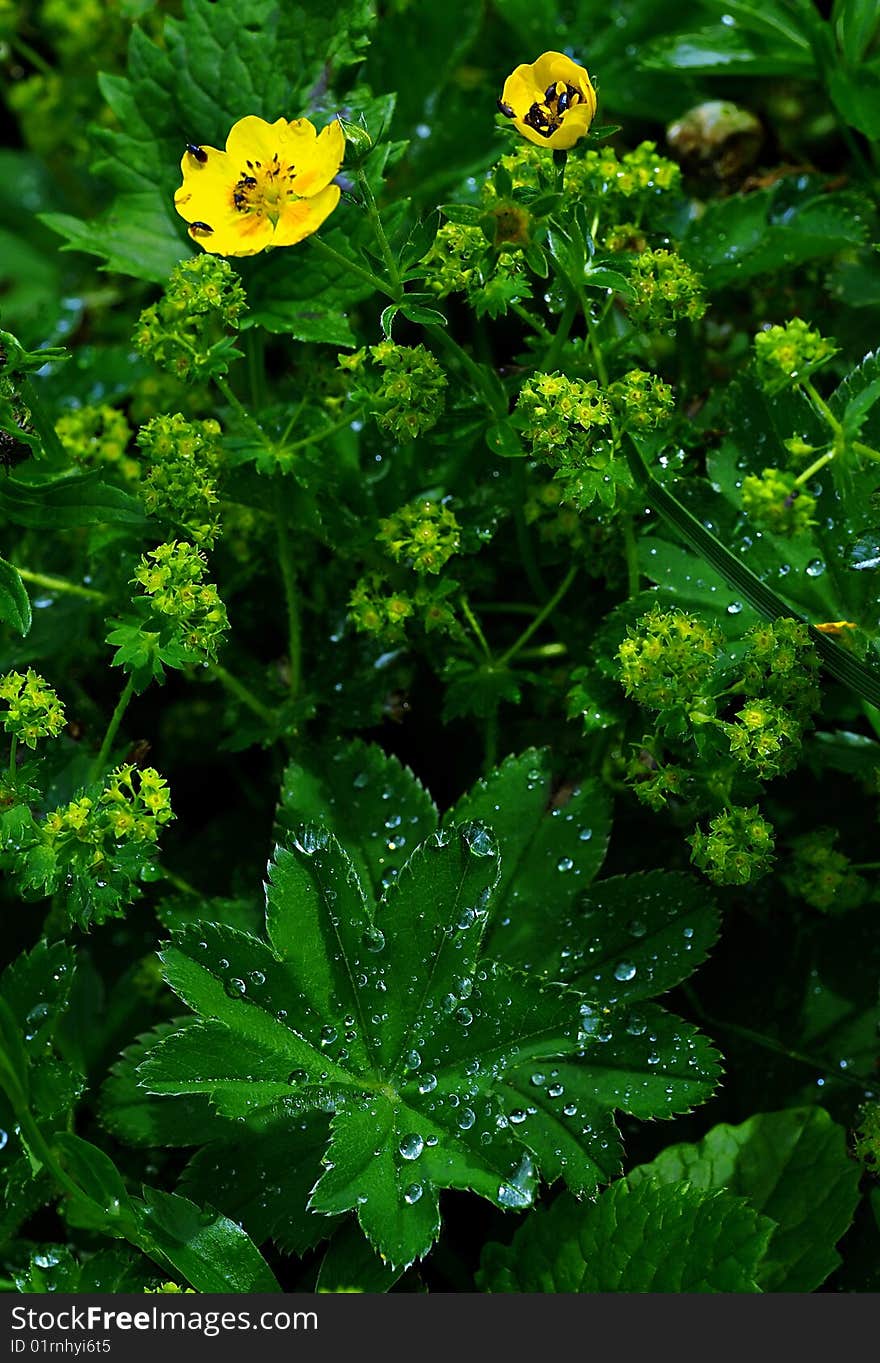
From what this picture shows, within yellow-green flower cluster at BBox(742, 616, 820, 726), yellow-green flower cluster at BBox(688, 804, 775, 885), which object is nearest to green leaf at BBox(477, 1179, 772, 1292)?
yellow-green flower cluster at BBox(688, 804, 775, 885)

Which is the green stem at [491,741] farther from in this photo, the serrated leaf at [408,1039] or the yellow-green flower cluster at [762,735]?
the yellow-green flower cluster at [762,735]

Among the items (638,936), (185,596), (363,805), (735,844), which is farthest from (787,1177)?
(185,596)

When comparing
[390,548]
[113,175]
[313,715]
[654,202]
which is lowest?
[313,715]

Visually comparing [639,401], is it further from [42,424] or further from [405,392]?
[42,424]

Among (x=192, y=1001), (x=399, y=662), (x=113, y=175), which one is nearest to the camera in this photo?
(x=192, y=1001)

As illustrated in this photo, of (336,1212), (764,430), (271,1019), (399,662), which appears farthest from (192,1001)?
(764,430)

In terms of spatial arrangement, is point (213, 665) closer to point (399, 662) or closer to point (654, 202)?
point (399, 662)

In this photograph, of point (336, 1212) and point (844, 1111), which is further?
point (844, 1111)

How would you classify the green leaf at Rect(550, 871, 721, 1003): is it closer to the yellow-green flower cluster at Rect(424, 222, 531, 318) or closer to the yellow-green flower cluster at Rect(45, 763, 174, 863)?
the yellow-green flower cluster at Rect(45, 763, 174, 863)
